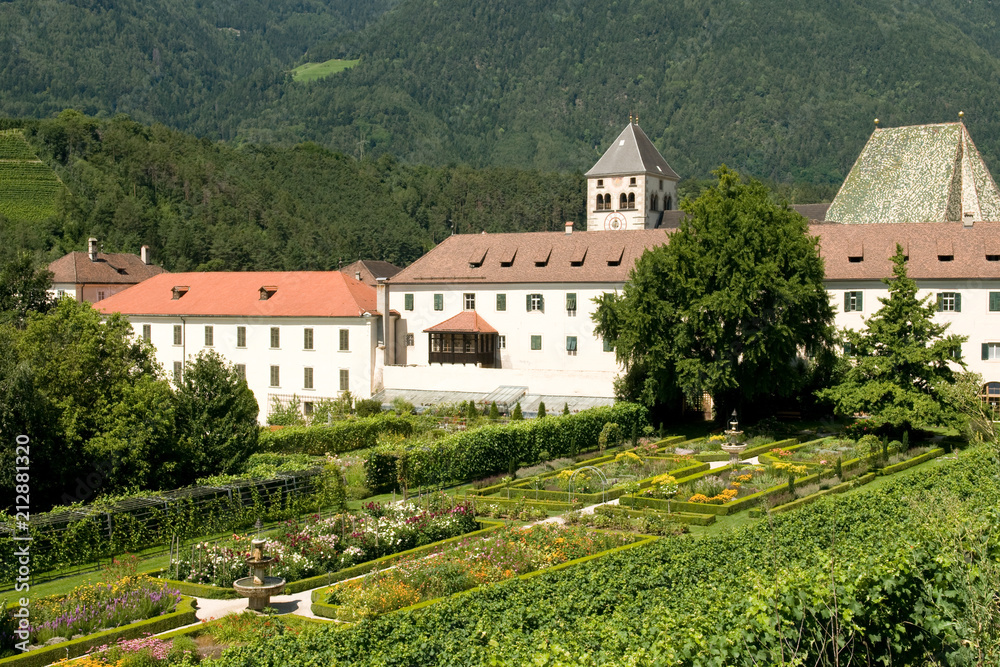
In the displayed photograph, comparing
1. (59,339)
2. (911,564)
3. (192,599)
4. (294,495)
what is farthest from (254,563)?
(59,339)

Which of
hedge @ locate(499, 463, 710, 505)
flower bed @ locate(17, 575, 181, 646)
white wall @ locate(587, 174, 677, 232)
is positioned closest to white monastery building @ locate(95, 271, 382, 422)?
hedge @ locate(499, 463, 710, 505)

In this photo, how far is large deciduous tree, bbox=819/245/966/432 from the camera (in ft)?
130

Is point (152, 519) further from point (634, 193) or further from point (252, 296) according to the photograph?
point (634, 193)

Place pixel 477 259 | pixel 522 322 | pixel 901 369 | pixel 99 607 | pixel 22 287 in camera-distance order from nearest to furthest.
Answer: pixel 99 607 < pixel 901 369 < pixel 522 322 < pixel 22 287 < pixel 477 259

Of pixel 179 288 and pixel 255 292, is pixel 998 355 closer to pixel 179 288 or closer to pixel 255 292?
pixel 255 292

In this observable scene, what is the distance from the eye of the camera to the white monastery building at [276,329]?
5816 centimetres

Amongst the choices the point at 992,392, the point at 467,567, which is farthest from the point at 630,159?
the point at 467,567

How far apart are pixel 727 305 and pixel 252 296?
30.5 meters

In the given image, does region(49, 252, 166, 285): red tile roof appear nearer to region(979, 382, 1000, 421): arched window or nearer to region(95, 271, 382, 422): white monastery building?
region(95, 271, 382, 422): white monastery building

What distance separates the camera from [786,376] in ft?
151

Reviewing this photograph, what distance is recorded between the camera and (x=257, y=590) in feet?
73.0

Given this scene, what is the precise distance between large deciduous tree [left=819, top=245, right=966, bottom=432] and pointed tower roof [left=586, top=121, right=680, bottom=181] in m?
57.3

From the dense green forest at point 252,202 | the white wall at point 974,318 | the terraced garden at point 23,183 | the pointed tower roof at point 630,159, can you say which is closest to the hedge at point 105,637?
the white wall at point 974,318

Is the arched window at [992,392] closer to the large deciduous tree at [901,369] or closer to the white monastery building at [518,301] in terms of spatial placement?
the white monastery building at [518,301]
